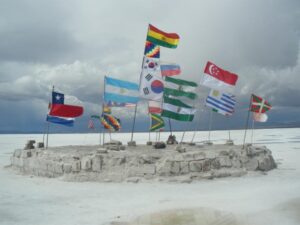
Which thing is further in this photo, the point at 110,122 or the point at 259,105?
the point at 110,122

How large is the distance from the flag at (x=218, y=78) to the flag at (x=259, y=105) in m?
1.75

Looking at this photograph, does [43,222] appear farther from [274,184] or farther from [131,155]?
[274,184]

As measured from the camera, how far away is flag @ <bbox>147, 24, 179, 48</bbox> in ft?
60.4

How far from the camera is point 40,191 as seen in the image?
12672 millimetres

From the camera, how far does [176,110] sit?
18656 millimetres

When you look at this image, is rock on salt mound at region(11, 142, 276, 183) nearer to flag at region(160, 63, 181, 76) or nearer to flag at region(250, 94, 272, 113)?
flag at region(250, 94, 272, 113)

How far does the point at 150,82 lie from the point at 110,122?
459 centimetres

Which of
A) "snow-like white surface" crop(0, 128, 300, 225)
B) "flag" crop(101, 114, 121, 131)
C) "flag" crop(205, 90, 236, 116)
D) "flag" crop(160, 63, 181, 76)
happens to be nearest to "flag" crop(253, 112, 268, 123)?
"flag" crop(205, 90, 236, 116)

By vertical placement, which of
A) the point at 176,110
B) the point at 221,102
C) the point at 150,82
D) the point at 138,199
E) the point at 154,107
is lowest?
the point at 138,199

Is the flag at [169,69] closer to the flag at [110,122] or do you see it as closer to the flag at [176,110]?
the flag at [176,110]

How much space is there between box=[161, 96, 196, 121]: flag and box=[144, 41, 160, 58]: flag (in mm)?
2612

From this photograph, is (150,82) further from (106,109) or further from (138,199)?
(138,199)

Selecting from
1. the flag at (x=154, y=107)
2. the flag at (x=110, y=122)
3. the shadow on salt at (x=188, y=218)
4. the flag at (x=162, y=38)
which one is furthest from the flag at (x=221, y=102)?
the shadow on salt at (x=188, y=218)

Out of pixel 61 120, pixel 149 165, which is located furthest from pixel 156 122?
pixel 149 165
